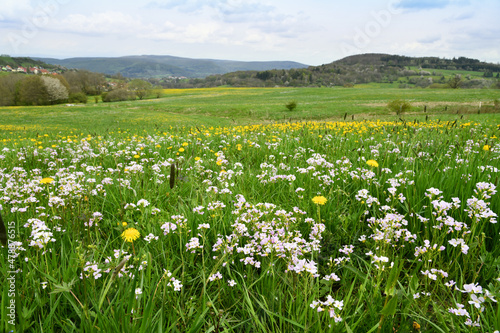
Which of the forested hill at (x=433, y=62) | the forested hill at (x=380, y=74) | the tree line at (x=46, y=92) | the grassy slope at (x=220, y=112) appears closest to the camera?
the grassy slope at (x=220, y=112)

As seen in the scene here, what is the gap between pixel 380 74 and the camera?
5645 inches

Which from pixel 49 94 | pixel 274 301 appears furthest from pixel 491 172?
pixel 49 94

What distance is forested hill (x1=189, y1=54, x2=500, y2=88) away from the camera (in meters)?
132

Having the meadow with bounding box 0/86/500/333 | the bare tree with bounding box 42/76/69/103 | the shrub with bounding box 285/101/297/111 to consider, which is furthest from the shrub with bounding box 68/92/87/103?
the meadow with bounding box 0/86/500/333

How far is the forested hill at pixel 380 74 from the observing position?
434 feet

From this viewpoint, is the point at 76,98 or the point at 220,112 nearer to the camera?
the point at 220,112

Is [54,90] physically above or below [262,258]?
above

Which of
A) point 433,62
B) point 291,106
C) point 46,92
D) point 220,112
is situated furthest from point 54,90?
point 433,62

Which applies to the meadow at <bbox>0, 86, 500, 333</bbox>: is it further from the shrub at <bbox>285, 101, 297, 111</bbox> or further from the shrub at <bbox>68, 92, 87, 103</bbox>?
the shrub at <bbox>68, 92, 87, 103</bbox>

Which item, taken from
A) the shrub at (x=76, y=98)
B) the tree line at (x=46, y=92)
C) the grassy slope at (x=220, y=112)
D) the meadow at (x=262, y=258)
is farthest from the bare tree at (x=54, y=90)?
the meadow at (x=262, y=258)

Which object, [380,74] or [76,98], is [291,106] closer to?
[76,98]

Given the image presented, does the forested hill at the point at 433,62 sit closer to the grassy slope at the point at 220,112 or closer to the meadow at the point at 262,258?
the grassy slope at the point at 220,112

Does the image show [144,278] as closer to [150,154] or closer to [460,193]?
[460,193]

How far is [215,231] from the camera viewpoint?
8.81ft
